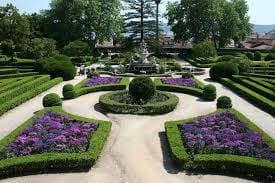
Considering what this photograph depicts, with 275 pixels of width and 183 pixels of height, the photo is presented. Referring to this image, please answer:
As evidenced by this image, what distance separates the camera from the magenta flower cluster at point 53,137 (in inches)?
555

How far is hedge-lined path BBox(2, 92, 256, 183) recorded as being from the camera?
12625mm

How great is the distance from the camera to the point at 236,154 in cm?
1384

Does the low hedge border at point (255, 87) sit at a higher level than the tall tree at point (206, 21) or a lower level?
lower

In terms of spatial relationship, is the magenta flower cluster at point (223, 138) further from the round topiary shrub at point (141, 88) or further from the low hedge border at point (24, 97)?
the low hedge border at point (24, 97)

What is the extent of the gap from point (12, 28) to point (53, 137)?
35.2 meters

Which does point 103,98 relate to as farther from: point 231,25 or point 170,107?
point 231,25

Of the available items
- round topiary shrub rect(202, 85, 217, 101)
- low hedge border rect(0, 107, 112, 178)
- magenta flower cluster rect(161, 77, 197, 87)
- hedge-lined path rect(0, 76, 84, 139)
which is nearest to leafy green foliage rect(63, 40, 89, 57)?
magenta flower cluster rect(161, 77, 197, 87)

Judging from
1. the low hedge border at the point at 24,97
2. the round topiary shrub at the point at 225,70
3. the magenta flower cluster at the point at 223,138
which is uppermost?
the round topiary shrub at the point at 225,70

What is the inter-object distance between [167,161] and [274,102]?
37.0ft

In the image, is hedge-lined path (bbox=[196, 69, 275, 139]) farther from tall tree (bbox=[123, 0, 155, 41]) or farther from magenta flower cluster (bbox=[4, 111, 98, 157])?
tall tree (bbox=[123, 0, 155, 41])

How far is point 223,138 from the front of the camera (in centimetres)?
1510

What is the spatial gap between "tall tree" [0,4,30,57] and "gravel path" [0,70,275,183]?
24559 mm

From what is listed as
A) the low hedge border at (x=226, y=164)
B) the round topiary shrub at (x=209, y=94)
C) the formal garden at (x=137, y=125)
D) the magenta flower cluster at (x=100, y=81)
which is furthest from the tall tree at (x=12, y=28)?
the low hedge border at (x=226, y=164)

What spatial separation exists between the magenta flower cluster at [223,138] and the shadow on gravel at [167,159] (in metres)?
0.80
